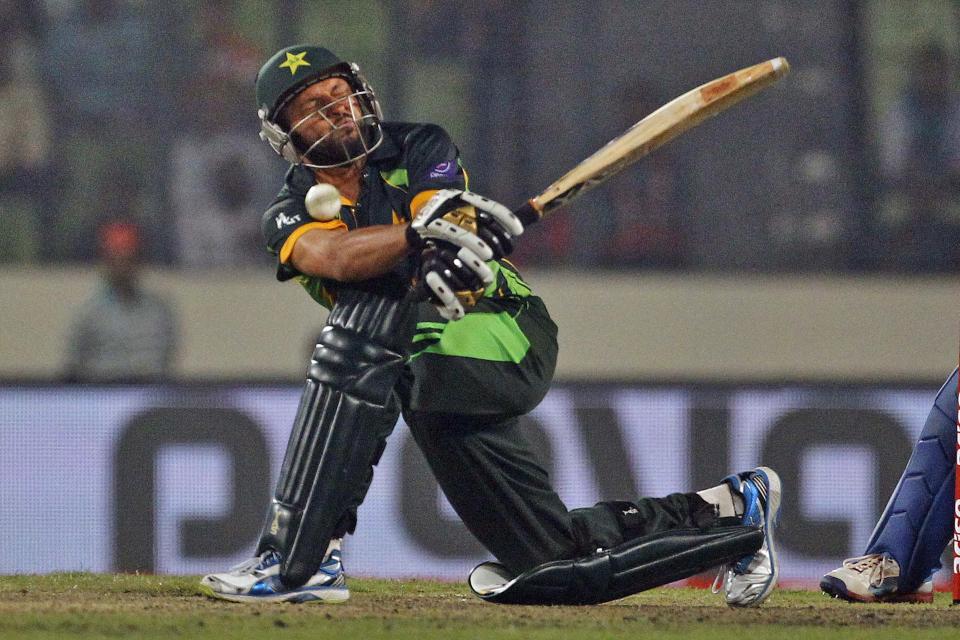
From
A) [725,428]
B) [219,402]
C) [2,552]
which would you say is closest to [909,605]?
[725,428]

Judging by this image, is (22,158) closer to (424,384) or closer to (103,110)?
(103,110)

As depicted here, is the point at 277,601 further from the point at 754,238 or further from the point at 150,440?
the point at 754,238

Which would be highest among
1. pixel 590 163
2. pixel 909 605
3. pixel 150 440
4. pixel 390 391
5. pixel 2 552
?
pixel 590 163

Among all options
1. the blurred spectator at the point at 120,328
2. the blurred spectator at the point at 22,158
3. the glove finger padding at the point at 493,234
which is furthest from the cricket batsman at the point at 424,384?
the blurred spectator at the point at 22,158

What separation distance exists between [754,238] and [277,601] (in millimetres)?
5348

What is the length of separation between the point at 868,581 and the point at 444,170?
144 cm

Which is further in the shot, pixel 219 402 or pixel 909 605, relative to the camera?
pixel 219 402

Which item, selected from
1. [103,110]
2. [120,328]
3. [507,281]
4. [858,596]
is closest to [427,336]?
[507,281]

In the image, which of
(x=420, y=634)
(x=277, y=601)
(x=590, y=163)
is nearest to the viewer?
(x=420, y=634)

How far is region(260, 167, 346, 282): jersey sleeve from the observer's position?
11.9 feet

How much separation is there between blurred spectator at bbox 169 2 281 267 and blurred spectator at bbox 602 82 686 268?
1.77 meters

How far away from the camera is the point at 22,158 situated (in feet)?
27.2

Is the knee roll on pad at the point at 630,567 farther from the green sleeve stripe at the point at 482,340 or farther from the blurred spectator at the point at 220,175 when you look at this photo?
the blurred spectator at the point at 220,175

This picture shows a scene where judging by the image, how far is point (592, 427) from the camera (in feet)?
20.4
